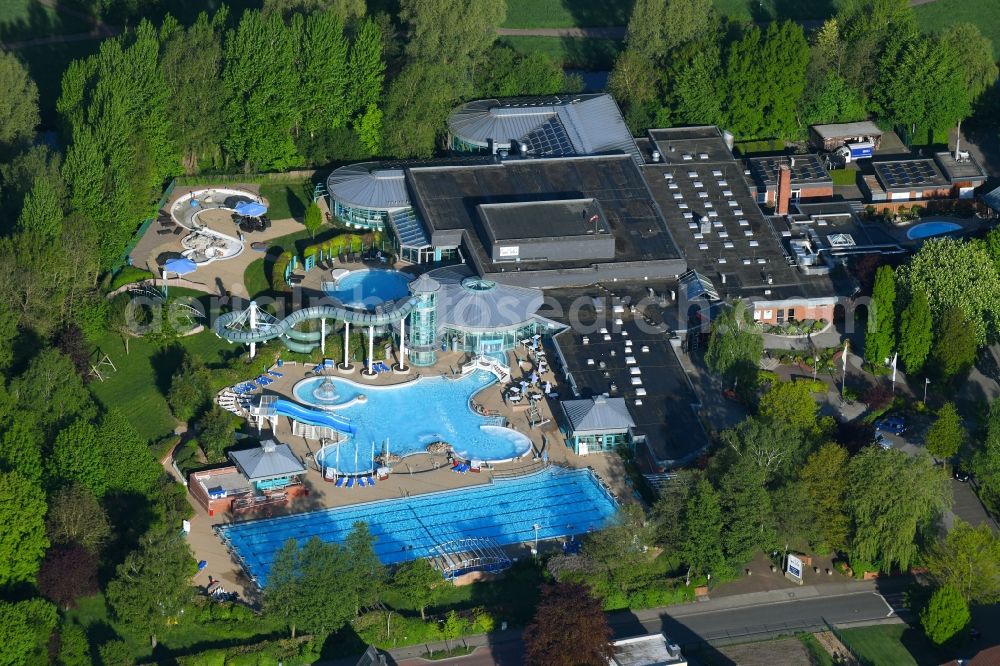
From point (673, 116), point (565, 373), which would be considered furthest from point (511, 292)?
point (673, 116)

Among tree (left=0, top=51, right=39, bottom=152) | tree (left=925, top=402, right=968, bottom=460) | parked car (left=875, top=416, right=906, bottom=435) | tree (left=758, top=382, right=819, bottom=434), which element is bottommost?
parked car (left=875, top=416, right=906, bottom=435)

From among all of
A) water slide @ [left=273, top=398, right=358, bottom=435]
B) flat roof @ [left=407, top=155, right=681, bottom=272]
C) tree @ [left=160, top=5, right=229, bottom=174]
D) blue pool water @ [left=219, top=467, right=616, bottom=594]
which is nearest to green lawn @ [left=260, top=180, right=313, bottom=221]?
tree @ [left=160, top=5, right=229, bottom=174]

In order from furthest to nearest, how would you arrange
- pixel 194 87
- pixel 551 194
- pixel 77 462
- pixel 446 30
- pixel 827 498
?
pixel 446 30, pixel 194 87, pixel 551 194, pixel 77 462, pixel 827 498

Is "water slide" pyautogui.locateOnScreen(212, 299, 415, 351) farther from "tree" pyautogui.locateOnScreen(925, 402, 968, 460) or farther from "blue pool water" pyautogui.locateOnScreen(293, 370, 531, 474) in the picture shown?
"tree" pyautogui.locateOnScreen(925, 402, 968, 460)

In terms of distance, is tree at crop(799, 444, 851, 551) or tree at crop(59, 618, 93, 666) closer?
tree at crop(59, 618, 93, 666)

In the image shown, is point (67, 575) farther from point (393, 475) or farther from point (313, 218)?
point (313, 218)

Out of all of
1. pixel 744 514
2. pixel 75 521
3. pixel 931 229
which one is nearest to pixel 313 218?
pixel 75 521
